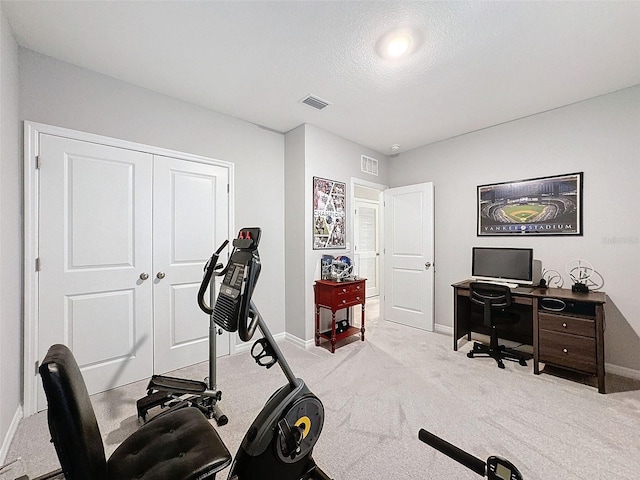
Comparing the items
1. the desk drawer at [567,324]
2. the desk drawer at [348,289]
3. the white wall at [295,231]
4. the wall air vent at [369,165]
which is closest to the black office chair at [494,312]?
the desk drawer at [567,324]

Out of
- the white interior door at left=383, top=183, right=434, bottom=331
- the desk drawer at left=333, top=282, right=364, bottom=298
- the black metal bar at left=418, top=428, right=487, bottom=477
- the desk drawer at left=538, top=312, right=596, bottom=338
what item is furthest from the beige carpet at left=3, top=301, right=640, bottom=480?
the white interior door at left=383, top=183, right=434, bottom=331

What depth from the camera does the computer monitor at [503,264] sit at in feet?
10.0

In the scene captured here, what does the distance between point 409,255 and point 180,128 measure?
3359 mm

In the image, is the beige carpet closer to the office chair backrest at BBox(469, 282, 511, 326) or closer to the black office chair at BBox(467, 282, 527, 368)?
the black office chair at BBox(467, 282, 527, 368)

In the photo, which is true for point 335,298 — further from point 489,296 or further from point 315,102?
point 315,102

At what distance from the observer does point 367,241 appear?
256 inches

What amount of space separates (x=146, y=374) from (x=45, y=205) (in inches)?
65.2

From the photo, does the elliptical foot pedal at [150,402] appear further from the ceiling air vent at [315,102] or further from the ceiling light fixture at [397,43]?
the ceiling light fixture at [397,43]

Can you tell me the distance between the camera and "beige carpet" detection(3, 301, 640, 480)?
1.60 m

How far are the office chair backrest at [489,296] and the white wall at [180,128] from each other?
2.25 meters

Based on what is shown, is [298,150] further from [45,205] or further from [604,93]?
[604,93]

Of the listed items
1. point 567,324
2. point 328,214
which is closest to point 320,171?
point 328,214

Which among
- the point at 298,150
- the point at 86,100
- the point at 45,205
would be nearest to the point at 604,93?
the point at 298,150

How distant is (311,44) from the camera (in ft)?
6.68
